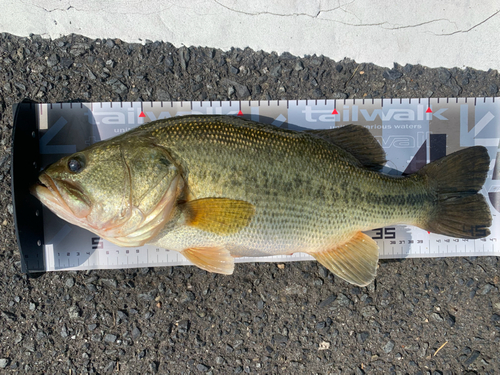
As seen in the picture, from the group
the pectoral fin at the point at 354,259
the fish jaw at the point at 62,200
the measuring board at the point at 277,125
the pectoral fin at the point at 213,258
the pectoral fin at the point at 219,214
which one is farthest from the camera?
the measuring board at the point at 277,125

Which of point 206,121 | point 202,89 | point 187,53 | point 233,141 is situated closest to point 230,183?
point 233,141

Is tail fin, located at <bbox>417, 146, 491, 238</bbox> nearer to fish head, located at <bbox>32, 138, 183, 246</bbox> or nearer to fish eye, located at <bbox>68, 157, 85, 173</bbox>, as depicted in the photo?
fish head, located at <bbox>32, 138, 183, 246</bbox>

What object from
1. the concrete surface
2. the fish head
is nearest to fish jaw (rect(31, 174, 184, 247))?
the fish head

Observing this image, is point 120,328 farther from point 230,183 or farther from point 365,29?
point 365,29

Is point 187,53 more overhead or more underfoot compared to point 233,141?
more overhead

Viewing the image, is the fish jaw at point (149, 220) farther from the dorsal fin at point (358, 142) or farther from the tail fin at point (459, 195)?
the tail fin at point (459, 195)

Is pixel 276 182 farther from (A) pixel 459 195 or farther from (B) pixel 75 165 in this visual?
(A) pixel 459 195

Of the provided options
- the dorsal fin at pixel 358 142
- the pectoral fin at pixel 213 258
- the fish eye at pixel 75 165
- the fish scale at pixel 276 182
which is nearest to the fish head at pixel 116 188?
the fish eye at pixel 75 165
